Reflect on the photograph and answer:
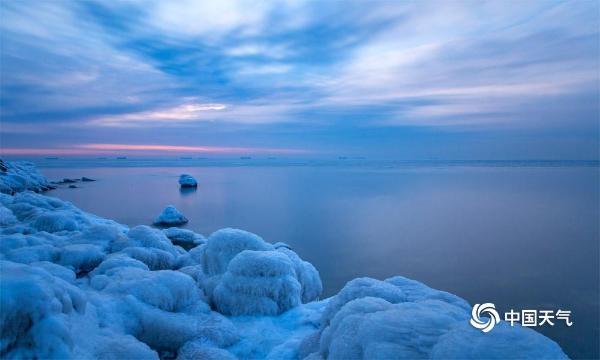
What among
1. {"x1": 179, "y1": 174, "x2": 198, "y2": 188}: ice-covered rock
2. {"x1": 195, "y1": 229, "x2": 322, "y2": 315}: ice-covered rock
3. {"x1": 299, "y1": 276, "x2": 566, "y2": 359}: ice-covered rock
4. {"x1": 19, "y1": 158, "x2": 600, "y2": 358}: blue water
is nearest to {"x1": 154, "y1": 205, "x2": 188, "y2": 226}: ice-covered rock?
{"x1": 19, "y1": 158, "x2": 600, "y2": 358}: blue water

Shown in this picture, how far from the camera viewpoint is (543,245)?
18.6 m

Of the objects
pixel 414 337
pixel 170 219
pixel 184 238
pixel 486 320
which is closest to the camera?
pixel 414 337

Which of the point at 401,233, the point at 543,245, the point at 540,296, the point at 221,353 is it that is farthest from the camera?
the point at 401,233

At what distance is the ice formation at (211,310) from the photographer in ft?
14.2

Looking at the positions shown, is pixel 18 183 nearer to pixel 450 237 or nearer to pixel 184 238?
pixel 184 238

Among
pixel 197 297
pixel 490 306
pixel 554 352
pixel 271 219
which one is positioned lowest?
Result: pixel 271 219

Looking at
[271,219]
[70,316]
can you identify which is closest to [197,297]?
[70,316]

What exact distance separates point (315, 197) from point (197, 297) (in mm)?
34407

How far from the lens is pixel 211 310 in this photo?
7785 mm

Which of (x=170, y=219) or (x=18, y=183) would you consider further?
(x=18, y=183)

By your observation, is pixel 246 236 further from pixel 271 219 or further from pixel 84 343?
pixel 271 219

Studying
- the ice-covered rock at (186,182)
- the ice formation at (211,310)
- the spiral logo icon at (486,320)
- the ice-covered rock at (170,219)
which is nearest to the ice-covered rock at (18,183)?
the ice-covered rock at (186,182)

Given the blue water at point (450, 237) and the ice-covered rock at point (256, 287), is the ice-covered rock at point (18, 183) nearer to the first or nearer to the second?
the blue water at point (450, 237)

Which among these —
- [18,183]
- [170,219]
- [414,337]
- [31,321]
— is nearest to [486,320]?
[414,337]
